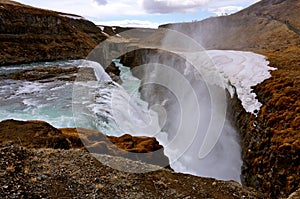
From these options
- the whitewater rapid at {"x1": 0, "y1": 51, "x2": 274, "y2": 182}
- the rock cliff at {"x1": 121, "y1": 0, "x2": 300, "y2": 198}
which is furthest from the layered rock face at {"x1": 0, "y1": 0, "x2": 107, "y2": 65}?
the rock cliff at {"x1": 121, "y1": 0, "x2": 300, "y2": 198}

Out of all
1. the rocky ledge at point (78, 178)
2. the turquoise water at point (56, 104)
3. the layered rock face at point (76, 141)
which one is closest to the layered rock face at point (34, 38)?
the turquoise water at point (56, 104)

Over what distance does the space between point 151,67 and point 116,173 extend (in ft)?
109

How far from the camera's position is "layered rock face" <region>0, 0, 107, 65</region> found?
40219 millimetres

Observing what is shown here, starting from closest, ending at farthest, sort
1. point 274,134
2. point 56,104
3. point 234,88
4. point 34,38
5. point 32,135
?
point 32,135 < point 274,134 < point 234,88 < point 56,104 < point 34,38

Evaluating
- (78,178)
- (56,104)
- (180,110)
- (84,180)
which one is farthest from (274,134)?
(56,104)

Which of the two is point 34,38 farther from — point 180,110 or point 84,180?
point 84,180

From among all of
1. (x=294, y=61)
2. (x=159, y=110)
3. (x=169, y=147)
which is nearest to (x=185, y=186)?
(x=169, y=147)

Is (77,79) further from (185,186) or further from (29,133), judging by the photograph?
(185,186)

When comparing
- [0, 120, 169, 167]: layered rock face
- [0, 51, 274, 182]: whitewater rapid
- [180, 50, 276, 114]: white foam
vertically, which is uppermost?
[180, 50, 276, 114]: white foam

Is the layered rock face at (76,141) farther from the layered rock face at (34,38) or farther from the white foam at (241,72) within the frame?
the layered rock face at (34,38)

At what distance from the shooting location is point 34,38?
4553 centimetres

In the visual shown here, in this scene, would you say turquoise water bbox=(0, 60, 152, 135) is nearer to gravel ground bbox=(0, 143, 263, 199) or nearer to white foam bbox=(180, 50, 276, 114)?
gravel ground bbox=(0, 143, 263, 199)

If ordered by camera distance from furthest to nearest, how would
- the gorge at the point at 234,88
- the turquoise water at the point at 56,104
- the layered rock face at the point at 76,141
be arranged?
the turquoise water at the point at 56,104 < the gorge at the point at 234,88 < the layered rock face at the point at 76,141

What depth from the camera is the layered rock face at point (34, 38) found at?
40219 millimetres
